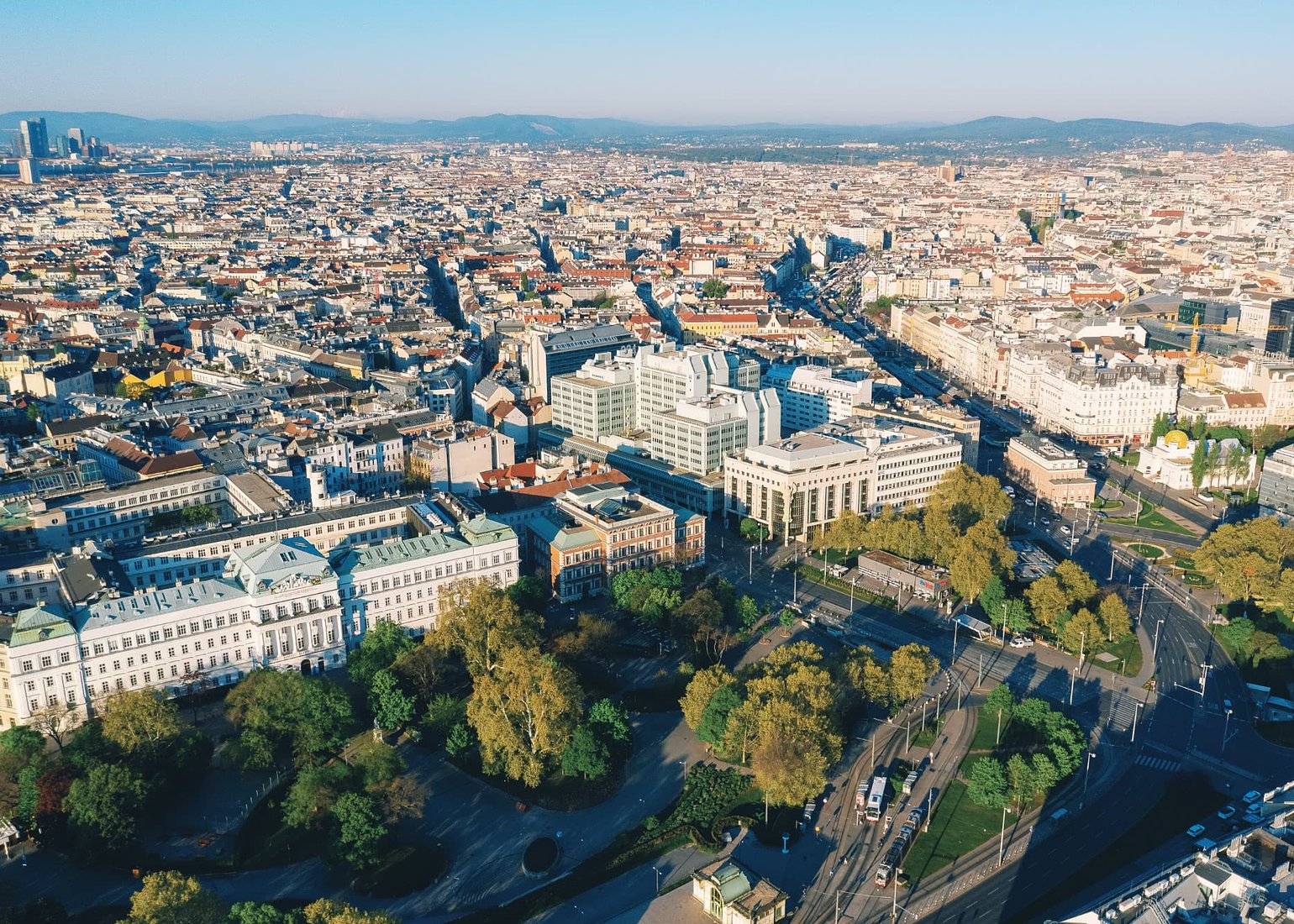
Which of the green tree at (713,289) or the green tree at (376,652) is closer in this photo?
the green tree at (376,652)

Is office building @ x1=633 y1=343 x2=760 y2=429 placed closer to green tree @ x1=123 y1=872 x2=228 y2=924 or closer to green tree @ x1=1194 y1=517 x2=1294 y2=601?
green tree @ x1=1194 y1=517 x2=1294 y2=601

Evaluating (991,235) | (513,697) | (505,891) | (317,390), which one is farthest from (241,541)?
(991,235)

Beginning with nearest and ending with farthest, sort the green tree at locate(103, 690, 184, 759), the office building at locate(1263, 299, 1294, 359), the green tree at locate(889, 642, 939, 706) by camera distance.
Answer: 1. the green tree at locate(103, 690, 184, 759)
2. the green tree at locate(889, 642, 939, 706)
3. the office building at locate(1263, 299, 1294, 359)

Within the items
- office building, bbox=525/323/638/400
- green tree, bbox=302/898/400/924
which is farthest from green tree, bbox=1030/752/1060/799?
office building, bbox=525/323/638/400

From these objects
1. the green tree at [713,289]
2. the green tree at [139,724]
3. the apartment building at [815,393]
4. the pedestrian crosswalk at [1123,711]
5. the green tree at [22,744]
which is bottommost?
the pedestrian crosswalk at [1123,711]

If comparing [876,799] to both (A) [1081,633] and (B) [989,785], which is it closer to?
(B) [989,785]

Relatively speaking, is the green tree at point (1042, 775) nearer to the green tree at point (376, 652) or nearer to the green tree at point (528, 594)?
the green tree at point (528, 594)

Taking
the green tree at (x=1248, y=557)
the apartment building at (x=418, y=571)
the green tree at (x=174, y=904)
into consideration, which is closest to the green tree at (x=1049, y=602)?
the green tree at (x=1248, y=557)
